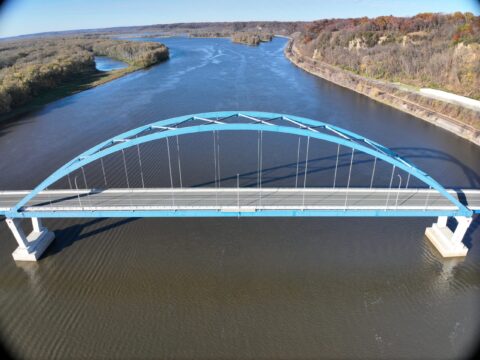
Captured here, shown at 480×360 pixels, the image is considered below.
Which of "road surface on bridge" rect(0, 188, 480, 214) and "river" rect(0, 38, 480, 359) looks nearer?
"river" rect(0, 38, 480, 359)

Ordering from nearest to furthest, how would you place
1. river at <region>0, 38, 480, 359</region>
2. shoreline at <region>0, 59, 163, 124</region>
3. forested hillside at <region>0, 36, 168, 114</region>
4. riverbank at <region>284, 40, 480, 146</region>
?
river at <region>0, 38, 480, 359</region> → riverbank at <region>284, 40, 480, 146</region> → shoreline at <region>0, 59, 163, 124</region> → forested hillside at <region>0, 36, 168, 114</region>

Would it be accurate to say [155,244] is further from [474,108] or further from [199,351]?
[474,108]

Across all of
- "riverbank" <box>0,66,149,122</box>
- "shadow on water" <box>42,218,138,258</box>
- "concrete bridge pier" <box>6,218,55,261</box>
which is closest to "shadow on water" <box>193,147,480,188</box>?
"shadow on water" <box>42,218,138,258</box>

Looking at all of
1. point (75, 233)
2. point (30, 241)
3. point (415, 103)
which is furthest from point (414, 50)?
point (30, 241)

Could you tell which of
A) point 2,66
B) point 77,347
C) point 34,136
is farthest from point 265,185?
point 2,66

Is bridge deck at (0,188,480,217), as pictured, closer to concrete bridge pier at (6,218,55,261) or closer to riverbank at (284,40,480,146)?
concrete bridge pier at (6,218,55,261)

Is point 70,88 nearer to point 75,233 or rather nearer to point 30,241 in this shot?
point 75,233
